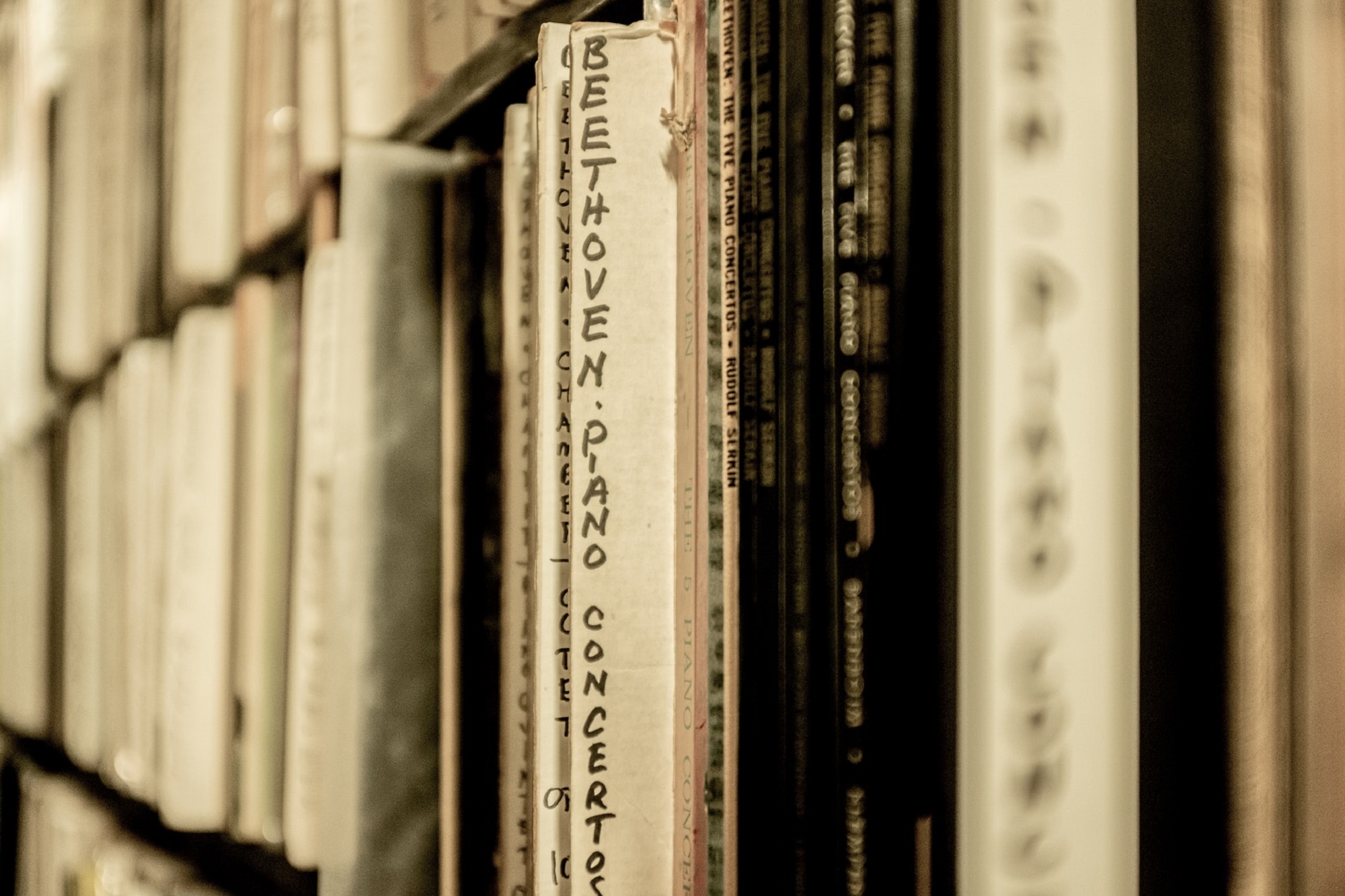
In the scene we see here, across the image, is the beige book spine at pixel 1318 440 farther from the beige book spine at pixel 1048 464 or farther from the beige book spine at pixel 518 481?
the beige book spine at pixel 518 481

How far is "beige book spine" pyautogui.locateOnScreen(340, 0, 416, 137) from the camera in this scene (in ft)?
1.68

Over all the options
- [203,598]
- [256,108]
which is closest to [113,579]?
[203,598]

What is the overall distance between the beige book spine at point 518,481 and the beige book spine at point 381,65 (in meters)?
0.12

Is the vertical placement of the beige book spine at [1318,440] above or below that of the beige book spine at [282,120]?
below

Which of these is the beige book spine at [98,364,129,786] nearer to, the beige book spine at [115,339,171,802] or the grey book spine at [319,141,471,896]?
the beige book spine at [115,339,171,802]

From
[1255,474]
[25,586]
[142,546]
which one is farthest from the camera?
[25,586]

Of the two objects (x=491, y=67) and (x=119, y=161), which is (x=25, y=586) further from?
(x=491, y=67)

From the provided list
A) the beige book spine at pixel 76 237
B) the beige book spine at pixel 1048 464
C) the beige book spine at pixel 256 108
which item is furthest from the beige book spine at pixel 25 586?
the beige book spine at pixel 1048 464

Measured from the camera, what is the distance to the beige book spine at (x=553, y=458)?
34 centimetres

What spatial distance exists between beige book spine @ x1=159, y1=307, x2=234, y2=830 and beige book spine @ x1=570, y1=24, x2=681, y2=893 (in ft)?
1.37

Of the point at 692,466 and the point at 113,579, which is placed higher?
the point at 692,466

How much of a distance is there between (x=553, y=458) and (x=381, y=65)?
0.30 meters

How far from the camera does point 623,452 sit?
0.35 meters

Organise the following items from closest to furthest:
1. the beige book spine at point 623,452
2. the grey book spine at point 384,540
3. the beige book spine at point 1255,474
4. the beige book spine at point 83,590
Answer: the beige book spine at point 1255,474
the beige book spine at point 623,452
the grey book spine at point 384,540
the beige book spine at point 83,590
